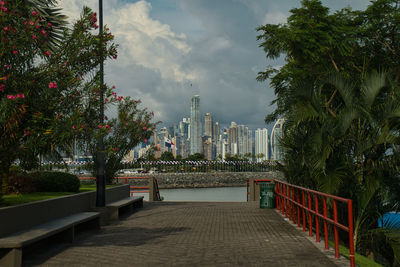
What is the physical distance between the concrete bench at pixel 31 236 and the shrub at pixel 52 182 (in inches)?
118

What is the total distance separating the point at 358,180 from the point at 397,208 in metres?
1.27

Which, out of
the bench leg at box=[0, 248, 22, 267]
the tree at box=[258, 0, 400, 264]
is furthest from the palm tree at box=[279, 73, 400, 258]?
the bench leg at box=[0, 248, 22, 267]

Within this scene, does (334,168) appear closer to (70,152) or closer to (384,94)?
(384,94)

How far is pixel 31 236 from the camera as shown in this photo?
779 centimetres

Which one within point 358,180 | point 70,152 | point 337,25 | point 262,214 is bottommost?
point 262,214

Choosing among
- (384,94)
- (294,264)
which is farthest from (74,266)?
(384,94)

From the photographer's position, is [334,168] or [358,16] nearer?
[334,168]

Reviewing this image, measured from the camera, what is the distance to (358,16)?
22547mm

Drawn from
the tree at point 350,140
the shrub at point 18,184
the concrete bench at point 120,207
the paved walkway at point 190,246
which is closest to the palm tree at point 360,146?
the tree at point 350,140

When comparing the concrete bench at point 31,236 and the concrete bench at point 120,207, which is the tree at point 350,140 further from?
the concrete bench at point 31,236

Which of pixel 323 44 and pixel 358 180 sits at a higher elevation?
pixel 323 44

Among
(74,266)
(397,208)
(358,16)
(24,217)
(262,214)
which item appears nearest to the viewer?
(74,266)

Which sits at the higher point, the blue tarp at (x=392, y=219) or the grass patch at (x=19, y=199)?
the grass patch at (x=19, y=199)

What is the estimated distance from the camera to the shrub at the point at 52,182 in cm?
1383
